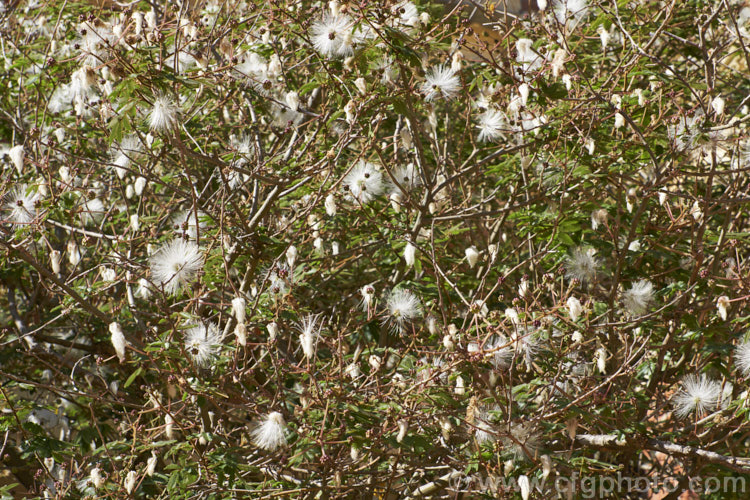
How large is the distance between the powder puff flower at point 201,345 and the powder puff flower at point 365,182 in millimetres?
1156

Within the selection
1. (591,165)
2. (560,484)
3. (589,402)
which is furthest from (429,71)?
(560,484)

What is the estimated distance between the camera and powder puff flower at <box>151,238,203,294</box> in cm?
323

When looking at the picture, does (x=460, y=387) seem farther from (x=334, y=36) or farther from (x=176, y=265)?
(x=334, y=36)

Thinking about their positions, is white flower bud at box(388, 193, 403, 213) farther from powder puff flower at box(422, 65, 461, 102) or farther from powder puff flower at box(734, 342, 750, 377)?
powder puff flower at box(734, 342, 750, 377)

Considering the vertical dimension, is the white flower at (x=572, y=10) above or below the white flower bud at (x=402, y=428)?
above

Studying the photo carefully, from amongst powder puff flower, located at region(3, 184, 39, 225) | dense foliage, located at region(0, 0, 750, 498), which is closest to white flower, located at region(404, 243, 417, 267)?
dense foliage, located at region(0, 0, 750, 498)

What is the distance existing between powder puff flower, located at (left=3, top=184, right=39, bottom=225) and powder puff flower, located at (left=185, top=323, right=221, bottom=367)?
44.5 inches

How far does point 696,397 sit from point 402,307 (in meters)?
1.52

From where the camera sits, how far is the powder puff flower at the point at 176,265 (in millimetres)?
3232

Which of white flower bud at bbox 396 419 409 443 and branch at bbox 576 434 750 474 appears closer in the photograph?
white flower bud at bbox 396 419 409 443

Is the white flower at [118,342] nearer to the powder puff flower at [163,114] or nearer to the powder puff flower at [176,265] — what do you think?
the powder puff flower at [176,265]

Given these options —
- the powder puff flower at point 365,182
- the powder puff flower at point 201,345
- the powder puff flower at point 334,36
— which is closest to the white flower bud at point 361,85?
the powder puff flower at point 334,36

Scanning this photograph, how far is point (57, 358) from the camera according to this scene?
14.8ft

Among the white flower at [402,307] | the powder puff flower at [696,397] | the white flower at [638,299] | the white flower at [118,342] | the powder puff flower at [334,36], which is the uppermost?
the powder puff flower at [334,36]
